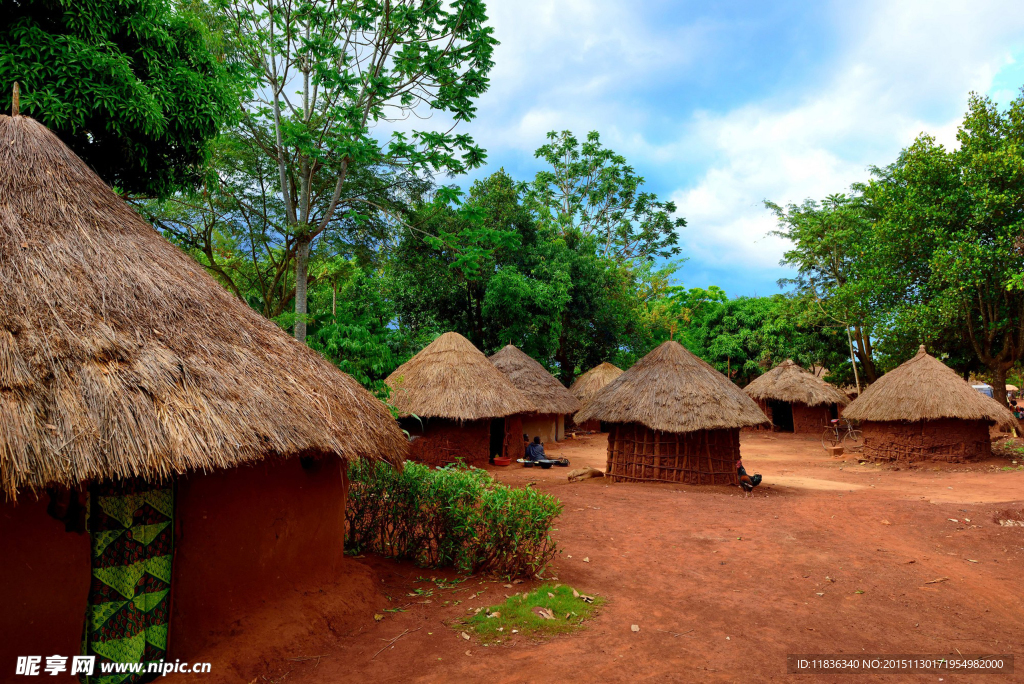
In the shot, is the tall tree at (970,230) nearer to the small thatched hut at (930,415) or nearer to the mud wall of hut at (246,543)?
the small thatched hut at (930,415)

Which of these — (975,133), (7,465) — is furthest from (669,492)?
(975,133)

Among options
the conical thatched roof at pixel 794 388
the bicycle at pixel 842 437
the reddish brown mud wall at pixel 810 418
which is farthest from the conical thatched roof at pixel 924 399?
the reddish brown mud wall at pixel 810 418

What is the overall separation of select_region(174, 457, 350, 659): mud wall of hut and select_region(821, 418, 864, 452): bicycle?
63.1 ft

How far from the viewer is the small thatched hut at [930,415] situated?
15.5 m

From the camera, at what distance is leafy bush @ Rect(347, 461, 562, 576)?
6223 mm

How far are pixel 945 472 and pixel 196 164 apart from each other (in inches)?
718

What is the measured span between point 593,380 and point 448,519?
19.1 meters

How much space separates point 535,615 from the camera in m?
5.28

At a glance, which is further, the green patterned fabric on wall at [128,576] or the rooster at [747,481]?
the rooster at [747,481]

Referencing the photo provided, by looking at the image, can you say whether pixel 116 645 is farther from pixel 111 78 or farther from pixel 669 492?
pixel 669 492

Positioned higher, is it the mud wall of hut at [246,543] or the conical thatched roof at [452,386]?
the conical thatched roof at [452,386]

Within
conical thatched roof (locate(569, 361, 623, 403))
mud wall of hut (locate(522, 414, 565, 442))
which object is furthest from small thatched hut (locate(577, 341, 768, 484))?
conical thatched roof (locate(569, 361, 623, 403))

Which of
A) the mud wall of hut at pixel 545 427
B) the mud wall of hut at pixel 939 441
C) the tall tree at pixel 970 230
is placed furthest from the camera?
the mud wall of hut at pixel 545 427

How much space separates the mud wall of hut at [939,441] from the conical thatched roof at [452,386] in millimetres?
10510
